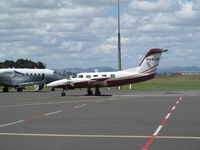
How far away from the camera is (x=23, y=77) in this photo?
53531mm

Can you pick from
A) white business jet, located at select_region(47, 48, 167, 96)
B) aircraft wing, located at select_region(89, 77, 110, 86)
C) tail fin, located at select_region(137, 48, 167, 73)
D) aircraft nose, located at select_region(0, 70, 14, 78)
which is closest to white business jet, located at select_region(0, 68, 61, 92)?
aircraft nose, located at select_region(0, 70, 14, 78)

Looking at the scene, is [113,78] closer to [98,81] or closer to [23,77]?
[98,81]

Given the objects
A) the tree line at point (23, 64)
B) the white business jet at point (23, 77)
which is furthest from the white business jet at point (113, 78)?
the tree line at point (23, 64)

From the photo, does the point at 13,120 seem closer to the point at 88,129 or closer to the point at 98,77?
the point at 88,129

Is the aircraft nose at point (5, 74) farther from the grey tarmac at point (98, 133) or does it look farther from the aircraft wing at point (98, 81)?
the grey tarmac at point (98, 133)

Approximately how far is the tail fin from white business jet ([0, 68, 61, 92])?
20.0 m

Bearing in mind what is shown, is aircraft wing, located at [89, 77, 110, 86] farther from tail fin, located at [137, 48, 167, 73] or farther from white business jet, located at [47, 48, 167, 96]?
tail fin, located at [137, 48, 167, 73]

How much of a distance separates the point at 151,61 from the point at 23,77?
21.3 meters

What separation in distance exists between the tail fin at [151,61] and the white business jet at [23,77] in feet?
65.5

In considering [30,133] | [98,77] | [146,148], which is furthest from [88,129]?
[98,77]

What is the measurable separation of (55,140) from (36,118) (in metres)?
5.95

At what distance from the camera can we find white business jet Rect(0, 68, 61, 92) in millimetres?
52375

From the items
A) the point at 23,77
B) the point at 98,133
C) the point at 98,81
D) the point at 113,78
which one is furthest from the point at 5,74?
the point at 98,133

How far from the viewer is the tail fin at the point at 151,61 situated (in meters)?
37.7
